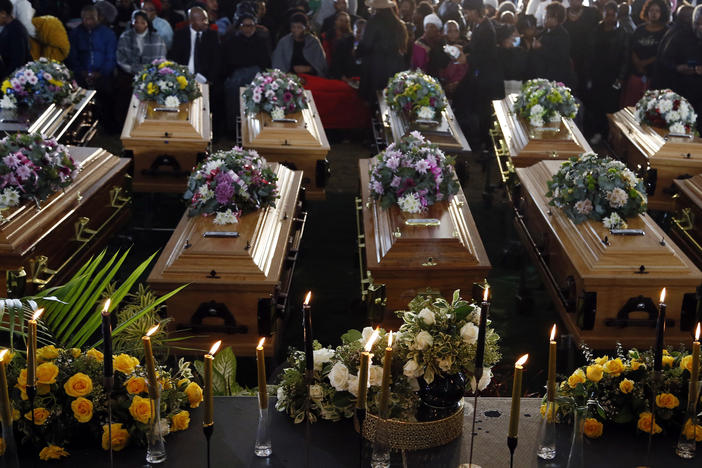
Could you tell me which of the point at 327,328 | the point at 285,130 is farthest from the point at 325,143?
the point at 327,328

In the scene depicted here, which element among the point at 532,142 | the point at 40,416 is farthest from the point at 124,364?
the point at 532,142

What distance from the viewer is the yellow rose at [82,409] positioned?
8.56 feet

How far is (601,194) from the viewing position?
5.40m

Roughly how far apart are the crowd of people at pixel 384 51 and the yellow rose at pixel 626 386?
7.20 m

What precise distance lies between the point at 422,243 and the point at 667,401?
2589 millimetres

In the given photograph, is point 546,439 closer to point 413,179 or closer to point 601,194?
point 601,194

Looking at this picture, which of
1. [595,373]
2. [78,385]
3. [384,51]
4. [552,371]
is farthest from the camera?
[384,51]

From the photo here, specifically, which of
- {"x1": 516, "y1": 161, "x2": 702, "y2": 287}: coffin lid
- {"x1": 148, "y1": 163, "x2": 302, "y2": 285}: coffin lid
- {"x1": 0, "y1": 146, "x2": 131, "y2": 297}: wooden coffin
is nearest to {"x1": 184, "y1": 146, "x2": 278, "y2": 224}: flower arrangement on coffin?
{"x1": 148, "y1": 163, "x2": 302, "y2": 285}: coffin lid

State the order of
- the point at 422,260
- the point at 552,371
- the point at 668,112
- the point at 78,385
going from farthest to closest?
the point at 668,112 < the point at 422,260 < the point at 78,385 < the point at 552,371

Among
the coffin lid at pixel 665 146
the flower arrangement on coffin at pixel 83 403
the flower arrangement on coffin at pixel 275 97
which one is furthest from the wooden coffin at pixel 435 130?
the flower arrangement on coffin at pixel 83 403

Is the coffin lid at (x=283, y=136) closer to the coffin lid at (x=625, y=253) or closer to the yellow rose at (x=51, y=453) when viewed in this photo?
the coffin lid at (x=625, y=253)

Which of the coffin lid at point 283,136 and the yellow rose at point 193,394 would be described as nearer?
the yellow rose at point 193,394

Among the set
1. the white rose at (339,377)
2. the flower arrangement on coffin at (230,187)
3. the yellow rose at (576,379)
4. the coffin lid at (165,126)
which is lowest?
the coffin lid at (165,126)

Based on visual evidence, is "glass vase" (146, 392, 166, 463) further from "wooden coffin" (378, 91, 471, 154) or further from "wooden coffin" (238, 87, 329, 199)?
"wooden coffin" (378, 91, 471, 154)
